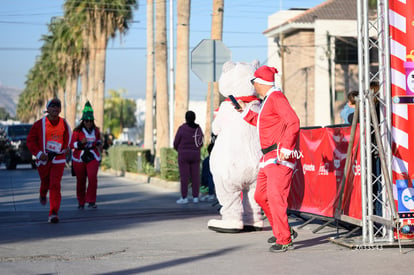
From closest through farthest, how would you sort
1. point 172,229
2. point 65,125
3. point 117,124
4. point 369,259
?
1. point 369,259
2. point 172,229
3. point 65,125
4. point 117,124

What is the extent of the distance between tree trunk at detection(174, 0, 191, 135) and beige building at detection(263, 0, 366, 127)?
32115mm

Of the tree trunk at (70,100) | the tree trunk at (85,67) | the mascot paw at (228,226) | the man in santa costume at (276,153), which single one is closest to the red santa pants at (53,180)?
the mascot paw at (228,226)

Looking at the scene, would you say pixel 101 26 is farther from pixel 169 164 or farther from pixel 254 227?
pixel 254 227

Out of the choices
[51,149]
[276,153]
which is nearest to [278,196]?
[276,153]

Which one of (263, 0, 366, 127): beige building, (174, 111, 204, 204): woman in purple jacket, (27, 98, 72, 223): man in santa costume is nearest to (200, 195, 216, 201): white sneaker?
(174, 111, 204, 204): woman in purple jacket

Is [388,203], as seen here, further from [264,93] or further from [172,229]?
[172,229]

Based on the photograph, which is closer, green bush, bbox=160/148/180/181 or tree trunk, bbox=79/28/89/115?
green bush, bbox=160/148/180/181

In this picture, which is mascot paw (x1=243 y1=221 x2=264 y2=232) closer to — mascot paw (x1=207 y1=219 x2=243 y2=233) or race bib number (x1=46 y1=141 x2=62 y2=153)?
mascot paw (x1=207 y1=219 x2=243 y2=233)

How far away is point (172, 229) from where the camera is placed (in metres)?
10.1

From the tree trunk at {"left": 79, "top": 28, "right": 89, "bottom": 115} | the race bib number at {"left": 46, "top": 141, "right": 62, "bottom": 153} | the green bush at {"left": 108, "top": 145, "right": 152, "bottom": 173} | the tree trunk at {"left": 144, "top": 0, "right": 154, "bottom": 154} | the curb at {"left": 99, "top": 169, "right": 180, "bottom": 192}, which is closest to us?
the race bib number at {"left": 46, "top": 141, "right": 62, "bottom": 153}

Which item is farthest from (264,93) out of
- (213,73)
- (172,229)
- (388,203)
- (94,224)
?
(213,73)

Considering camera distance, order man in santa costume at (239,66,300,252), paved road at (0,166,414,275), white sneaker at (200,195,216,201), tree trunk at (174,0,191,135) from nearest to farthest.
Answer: paved road at (0,166,414,275) → man in santa costume at (239,66,300,252) → white sneaker at (200,195,216,201) → tree trunk at (174,0,191,135)

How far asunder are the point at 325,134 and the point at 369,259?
2562 millimetres

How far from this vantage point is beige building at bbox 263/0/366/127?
180 ft
